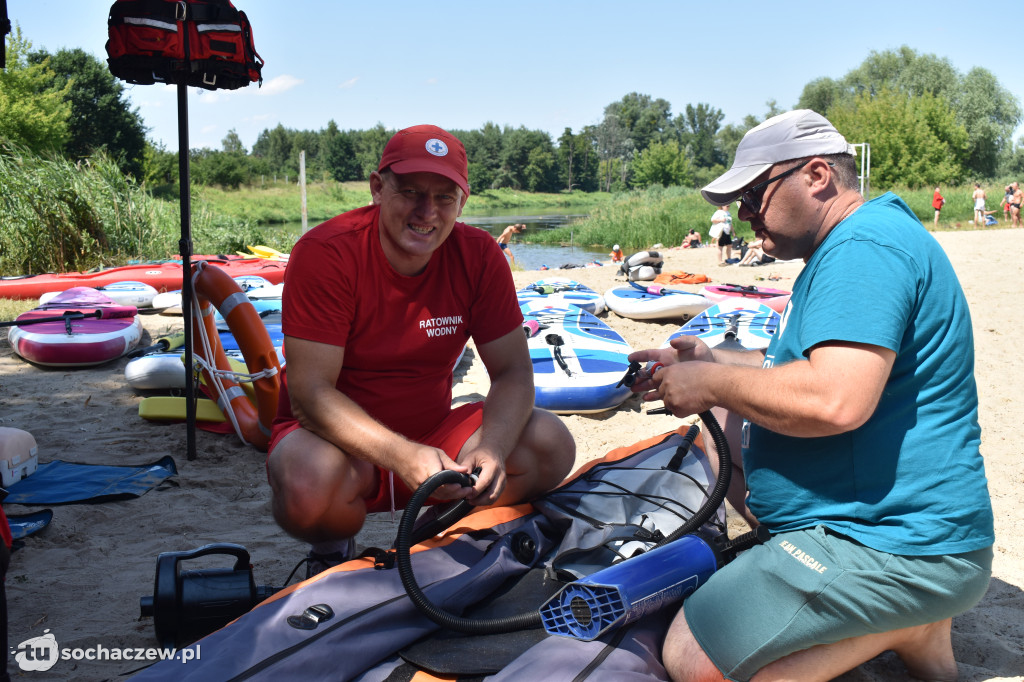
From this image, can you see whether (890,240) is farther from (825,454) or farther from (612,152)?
(612,152)

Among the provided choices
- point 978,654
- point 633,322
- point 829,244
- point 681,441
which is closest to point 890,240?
point 829,244

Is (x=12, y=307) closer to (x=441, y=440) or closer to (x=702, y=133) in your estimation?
(x=441, y=440)

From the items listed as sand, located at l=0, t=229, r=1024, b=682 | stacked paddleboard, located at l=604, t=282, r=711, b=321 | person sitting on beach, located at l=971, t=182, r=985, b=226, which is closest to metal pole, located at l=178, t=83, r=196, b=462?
sand, located at l=0, t=229, r=1024, b=682

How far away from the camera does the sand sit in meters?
2.40

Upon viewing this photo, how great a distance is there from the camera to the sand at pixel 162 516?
2.40 meters

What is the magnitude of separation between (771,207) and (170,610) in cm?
212

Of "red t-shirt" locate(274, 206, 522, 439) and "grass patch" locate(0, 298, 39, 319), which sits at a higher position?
"red t-shirt" locate(274, 206, 522, 439)

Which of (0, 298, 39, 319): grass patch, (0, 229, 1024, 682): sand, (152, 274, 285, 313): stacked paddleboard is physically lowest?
(0, 229, 1024, 682): sand

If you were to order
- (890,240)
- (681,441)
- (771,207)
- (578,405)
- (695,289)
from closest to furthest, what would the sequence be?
1. (890,240)
2. (771,207)
3. (681,441)
4. (578,405)
5. (695,289)

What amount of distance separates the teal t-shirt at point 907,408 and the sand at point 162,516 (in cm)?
9

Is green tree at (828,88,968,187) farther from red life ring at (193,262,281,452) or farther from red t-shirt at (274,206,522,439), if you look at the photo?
red t-shirt at (274,206,522,439)

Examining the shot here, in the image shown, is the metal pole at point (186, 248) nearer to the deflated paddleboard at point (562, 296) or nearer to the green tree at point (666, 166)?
the deflated paddleboard at point (562, 296)

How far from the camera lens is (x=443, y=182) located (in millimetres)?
2568

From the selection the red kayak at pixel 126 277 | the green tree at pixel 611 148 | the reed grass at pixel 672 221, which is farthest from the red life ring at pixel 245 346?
the green tree at pixel 611 148
